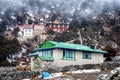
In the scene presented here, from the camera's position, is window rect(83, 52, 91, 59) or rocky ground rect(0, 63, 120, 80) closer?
rocky ground rect(0, 63, 120, 80)

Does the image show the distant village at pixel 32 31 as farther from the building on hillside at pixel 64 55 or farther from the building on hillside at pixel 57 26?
the building on hillside at pixel 64 55

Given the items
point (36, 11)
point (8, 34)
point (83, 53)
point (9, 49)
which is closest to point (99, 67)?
point (83, 53)

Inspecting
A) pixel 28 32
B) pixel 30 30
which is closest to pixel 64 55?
pixel 28 32

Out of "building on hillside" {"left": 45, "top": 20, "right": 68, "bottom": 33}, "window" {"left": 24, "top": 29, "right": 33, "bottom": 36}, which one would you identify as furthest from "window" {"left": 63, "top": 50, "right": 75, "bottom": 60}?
"building on hillside" {"left": 45, "top": 20, "right": 68, "bottom": 33}

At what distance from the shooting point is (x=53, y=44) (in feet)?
144

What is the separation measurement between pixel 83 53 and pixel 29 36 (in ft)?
317

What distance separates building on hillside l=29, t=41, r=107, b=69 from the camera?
43.1 meters

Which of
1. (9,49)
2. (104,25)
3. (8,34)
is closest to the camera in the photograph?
(9,49)

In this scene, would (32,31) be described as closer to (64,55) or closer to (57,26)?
(57,26)

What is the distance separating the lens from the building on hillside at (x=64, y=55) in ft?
141

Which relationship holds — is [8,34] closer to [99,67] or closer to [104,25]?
[104,25]

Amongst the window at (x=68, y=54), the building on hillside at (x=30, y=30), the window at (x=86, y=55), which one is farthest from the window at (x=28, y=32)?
the window at (x=68, y=54)

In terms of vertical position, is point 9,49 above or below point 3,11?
below

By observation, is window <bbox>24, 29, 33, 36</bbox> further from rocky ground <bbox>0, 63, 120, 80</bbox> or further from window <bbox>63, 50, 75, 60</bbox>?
rocky ground <bbox>0, 63, 120, 80</bbox>
